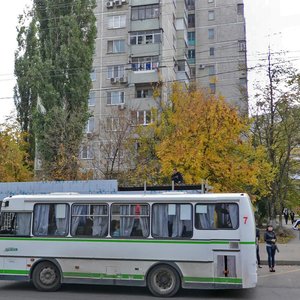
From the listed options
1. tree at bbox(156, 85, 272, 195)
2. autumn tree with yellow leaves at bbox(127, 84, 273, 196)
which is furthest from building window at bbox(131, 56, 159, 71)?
tree at bbox(156, 85, 272, 195)

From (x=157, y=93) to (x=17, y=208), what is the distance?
16011 millimetres

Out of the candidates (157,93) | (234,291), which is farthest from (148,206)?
(157,93)

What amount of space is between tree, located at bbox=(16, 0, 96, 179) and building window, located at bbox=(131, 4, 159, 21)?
430 inches

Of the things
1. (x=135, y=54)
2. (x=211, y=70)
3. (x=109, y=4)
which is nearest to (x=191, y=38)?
(x=211, y=70)

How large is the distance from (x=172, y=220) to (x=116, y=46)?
34.7 metres

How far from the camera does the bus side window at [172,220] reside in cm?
1102

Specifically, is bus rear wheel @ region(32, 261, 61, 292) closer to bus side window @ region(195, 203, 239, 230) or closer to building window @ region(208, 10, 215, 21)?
bus side window @ region(195, 203, 239, 230)

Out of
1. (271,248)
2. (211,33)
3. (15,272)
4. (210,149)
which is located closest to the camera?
(15,272)

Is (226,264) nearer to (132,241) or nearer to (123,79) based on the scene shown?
(132,241)

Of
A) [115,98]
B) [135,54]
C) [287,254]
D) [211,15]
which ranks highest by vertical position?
[211,15]

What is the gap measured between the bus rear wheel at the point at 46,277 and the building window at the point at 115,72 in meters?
32.4

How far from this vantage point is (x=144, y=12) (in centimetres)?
4147

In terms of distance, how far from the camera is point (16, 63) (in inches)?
1303

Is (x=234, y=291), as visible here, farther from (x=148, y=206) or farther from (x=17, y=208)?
Result: (x=17, y=208)
